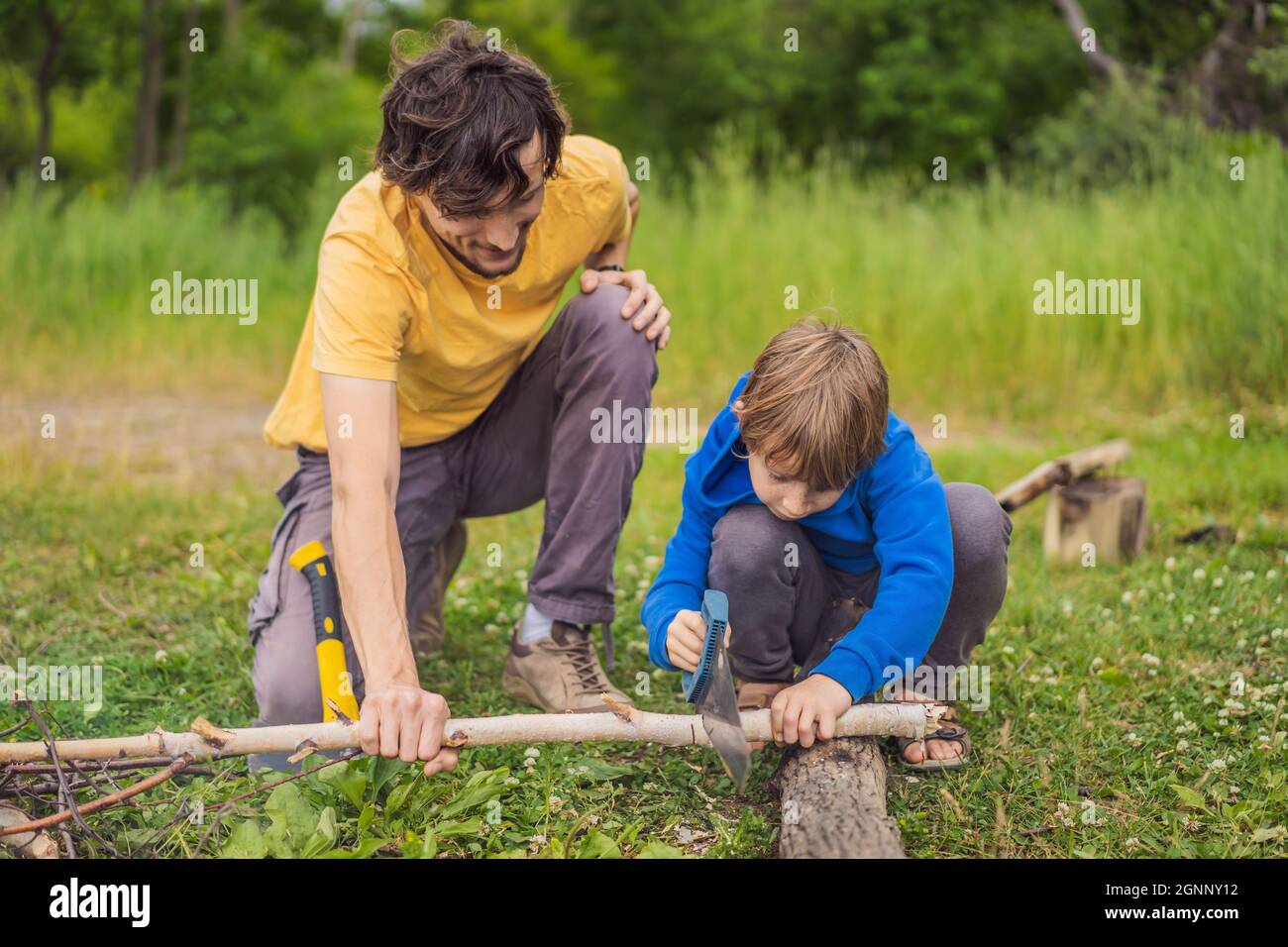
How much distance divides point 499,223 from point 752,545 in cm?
88

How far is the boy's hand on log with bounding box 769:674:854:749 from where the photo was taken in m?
2.41

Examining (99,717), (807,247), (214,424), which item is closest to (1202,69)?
(807,247)

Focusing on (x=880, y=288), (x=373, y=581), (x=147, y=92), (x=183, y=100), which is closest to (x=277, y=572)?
(x=373, y=581)

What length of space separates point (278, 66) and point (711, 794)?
1363 cm

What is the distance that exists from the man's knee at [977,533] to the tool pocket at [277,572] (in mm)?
1621

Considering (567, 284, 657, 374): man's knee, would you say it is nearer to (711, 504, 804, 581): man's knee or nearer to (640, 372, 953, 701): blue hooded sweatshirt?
(640, 372, 953, 701): blue hooded sweatshirt

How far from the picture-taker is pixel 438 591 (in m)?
3.53

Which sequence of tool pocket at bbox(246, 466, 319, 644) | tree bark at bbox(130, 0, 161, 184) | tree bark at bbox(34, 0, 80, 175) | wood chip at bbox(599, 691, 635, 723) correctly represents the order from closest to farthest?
1. wood chip at bbox(599, 691, 635, 723)
2. tool pocket at bbox(246, 466, 319, 644)
3. tree bark at bbox(34, 0, 80, 175)
4. tree bark at bbox(130, 0, 161, 184)

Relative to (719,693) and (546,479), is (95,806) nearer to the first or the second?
(719,693)

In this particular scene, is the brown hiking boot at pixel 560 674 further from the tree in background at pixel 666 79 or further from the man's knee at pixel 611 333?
the tree in background at pixel 666 79

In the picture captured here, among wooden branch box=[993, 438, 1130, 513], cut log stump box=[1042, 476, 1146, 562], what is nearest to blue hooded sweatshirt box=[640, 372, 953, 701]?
wooden branch box=[993, 438, 1130, 513]

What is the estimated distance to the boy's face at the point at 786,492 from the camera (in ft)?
8.13

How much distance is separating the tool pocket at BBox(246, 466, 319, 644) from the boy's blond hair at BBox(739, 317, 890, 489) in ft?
4.22

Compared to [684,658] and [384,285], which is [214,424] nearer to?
[384,285]
